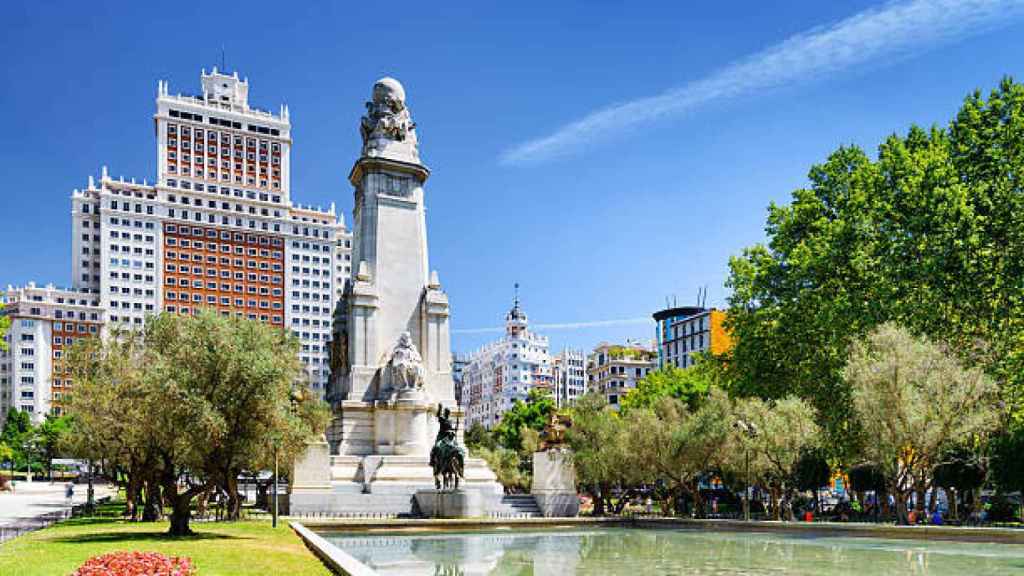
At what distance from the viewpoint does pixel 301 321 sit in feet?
483

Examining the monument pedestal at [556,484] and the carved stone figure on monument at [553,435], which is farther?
the carved stone figure on monument at [553,435]

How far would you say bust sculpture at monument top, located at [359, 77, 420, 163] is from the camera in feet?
152

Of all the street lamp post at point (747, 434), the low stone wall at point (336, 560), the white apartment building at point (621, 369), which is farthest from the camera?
the white apartment building at point (621, 369)

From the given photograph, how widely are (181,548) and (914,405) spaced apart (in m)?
23.4

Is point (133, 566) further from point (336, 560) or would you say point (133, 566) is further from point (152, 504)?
point (152, 504)

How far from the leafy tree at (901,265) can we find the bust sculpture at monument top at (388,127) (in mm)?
19066

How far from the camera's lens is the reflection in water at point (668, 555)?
19406 mm

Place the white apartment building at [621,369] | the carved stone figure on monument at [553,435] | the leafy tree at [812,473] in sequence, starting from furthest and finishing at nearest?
the white apartment building at [621,369] < the leafy tree at [812,473] < the carved stone figure on monument at [553,435]

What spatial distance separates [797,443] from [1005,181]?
13597 mm

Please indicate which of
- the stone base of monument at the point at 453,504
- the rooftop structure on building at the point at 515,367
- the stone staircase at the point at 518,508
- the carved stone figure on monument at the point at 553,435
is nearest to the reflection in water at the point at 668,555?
the stone base of monument at the point at 453,504

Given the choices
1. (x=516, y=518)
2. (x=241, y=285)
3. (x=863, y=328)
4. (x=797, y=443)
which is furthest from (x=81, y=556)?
(x=241, y=285)

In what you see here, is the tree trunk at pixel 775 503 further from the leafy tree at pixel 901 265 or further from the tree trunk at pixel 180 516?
the tree trunk at pixel 180 516

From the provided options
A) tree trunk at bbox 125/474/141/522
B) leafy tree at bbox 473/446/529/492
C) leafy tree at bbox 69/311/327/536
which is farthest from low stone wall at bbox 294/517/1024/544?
leafy tree at bbox 473/446/529/492

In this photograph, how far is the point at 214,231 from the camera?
139125 millimetres
